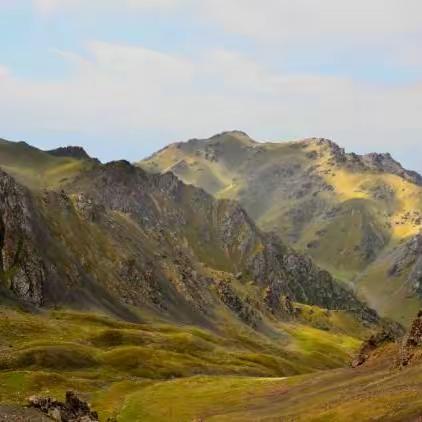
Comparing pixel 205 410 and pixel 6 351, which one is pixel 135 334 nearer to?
pixel 6 351

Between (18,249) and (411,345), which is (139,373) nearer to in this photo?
(411,345)

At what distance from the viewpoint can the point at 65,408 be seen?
67.0 m

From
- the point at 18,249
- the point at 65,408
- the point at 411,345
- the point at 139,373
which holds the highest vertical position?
the point at 411,345

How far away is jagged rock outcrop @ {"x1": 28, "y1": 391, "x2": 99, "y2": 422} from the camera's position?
2518 inches

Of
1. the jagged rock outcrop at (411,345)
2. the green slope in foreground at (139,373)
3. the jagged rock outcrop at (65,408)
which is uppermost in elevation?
the jagged rock outcrop at (411,345)

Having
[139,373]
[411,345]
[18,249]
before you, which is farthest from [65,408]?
[18,249]

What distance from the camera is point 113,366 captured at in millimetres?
123500

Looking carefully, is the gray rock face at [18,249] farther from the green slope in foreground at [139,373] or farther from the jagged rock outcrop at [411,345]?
the jagged rock outcrop at [411,345]

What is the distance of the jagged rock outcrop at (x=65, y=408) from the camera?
64.0 metres

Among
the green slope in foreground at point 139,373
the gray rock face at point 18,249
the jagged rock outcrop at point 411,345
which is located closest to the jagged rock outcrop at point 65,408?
the green slope in foreground at point 139,373

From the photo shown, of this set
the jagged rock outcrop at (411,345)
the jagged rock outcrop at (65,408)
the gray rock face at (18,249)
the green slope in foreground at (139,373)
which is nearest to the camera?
the jagged rock outcrop at (65,408)

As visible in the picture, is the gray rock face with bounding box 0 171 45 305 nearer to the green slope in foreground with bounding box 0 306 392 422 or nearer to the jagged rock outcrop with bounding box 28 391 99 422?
the green slope in foreground with bounding box 0 306 392 422

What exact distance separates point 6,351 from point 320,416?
7054 centimetres

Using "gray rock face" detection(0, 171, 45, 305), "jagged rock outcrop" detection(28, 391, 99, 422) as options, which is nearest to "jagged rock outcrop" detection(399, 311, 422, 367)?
"jagged rock outcrop" detection(28, 391, 99, 422)
